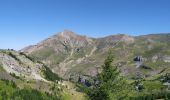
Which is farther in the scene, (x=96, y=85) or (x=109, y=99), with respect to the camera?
(x=96, y=85)

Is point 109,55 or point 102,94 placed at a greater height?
point 109,55

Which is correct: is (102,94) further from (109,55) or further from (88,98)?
(109,55)

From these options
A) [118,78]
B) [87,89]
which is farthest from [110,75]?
[87,89]

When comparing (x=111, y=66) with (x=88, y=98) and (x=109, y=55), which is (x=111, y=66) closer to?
Answer: (x=109, y=55)

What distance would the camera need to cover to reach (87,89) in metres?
49.3

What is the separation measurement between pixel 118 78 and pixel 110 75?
1283mm

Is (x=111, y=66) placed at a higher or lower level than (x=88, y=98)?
higher

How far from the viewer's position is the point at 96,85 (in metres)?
48.5

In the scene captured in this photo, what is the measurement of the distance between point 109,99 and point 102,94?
1518 millimetres

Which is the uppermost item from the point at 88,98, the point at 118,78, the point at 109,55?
the point at 109,55

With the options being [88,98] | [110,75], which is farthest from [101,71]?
[88,98]

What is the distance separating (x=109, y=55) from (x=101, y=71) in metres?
2.96

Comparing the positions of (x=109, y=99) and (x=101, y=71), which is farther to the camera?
(x=101, y=71)

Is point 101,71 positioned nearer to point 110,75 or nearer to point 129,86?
point 110,75
